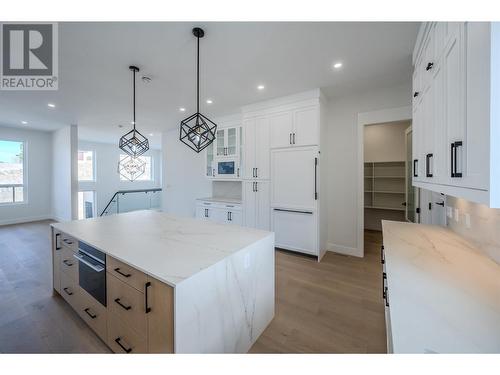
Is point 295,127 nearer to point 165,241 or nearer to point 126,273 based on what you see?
point 165,241

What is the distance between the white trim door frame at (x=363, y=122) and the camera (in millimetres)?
3139

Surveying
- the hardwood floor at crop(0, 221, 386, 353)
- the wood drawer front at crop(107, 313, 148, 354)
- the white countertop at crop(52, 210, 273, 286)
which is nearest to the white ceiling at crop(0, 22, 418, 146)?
the white countertop at crop(52, 210, 273, 286)

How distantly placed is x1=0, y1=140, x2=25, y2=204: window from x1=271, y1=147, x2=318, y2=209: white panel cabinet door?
7.43 m

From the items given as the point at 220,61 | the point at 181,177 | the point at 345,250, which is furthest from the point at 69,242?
the point at 181,177

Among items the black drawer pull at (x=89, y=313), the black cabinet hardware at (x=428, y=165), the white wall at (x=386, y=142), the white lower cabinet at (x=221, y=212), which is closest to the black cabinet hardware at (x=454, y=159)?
the black cabinet hardware at (x=428, y=165)

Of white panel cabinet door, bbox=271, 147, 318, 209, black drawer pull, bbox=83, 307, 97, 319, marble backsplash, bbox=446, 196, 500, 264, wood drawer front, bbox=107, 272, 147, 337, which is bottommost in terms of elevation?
black drawer pull, bbox=83, 307, 97, 319

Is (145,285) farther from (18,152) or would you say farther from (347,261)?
(18,152)

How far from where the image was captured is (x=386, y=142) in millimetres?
5082

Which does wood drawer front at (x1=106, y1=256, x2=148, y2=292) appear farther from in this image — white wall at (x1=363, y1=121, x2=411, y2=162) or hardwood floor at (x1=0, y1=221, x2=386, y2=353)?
white wall at (x1=363, y1=121, x2=411, y2=162)

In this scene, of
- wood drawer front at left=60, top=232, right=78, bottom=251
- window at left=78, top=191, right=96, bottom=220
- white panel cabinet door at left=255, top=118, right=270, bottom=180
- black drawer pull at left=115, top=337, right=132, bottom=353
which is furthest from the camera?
window at left=78, top=191, right=96, bottom=220

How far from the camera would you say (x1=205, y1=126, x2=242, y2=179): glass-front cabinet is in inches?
176

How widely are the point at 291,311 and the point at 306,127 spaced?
2.64 metres

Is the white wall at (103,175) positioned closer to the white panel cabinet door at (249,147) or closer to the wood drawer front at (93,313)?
the white panel cabinet door at (249,147)

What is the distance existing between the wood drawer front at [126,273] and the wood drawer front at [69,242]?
690 millimetres
